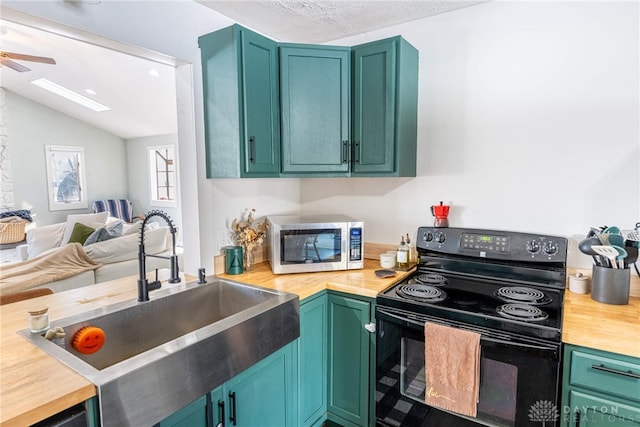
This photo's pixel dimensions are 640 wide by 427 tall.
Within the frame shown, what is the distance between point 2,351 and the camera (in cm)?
111

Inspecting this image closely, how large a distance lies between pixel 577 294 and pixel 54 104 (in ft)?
28.0

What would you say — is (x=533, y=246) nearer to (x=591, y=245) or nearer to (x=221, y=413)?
(x=591, y=245)

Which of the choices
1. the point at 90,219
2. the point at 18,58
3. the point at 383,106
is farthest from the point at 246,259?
Result: the point at 90,219

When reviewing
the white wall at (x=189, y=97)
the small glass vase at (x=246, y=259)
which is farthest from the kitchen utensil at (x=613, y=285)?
the white wall at (x=189, y=97)

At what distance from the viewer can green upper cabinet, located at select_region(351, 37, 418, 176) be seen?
1.96 meters

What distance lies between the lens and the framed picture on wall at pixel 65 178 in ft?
23.7

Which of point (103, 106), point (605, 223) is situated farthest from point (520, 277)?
point (103, 106)

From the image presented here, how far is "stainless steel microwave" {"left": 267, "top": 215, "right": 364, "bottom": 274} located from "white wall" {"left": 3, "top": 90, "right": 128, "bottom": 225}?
23.6ft

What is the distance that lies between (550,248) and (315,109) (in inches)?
55.7

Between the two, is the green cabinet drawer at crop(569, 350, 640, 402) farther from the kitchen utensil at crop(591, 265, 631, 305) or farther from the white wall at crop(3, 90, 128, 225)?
the white wall at crop(3, 90, 128, 225)

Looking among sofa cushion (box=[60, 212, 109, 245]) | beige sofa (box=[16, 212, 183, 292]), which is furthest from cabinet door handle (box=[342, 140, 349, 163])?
sofa cushion (box=[60, 212, 109, 245])

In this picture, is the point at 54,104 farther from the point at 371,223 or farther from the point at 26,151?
the point at 371,223

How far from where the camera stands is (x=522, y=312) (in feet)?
4.80

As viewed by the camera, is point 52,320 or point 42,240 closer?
point 52,320
